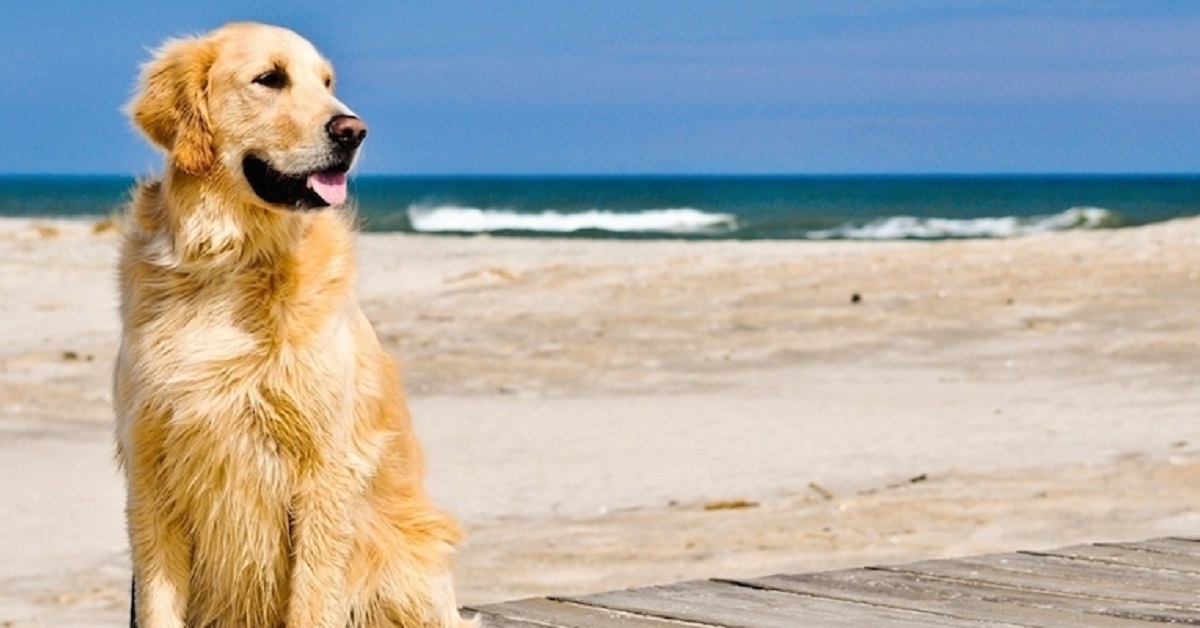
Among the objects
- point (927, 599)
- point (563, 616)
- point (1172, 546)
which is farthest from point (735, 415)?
point (563, 616)

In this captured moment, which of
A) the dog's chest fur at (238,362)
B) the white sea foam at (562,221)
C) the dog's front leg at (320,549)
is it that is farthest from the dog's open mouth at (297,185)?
the white sea foam at (562,221)

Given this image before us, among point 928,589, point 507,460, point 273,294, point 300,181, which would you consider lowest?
point 507,460

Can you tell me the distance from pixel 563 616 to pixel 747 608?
0.46 metres

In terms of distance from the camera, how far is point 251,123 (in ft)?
11.7

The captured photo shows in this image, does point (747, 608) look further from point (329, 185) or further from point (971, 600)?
point (329, 185)

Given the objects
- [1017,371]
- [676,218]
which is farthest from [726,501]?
[676,218]

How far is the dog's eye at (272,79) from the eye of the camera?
3.59 m

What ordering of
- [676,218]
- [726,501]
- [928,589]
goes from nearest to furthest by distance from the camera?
[928,589] → [726,501] → [676,218]

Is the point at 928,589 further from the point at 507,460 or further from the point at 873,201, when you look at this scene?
the point at 873,201

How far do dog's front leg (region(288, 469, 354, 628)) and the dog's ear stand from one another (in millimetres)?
700

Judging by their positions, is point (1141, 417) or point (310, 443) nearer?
point (310, 443)

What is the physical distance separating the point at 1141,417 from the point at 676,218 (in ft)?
134

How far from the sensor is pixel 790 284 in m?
16.3

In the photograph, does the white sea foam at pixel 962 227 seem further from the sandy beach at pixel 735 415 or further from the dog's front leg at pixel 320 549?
the dog's front leg at pixel 320 549
